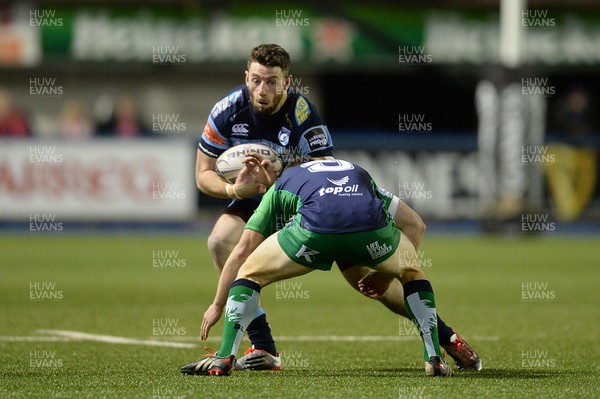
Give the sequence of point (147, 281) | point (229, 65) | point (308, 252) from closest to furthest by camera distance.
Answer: point (308, 252) < point (147, 281) < point (229, 65)

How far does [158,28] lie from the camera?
1086 inches

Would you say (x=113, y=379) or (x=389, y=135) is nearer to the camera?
(x=113, y=379)

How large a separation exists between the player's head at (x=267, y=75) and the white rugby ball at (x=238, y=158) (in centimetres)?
28

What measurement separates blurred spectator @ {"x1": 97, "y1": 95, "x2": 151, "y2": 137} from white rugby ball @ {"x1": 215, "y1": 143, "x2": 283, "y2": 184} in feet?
48.7

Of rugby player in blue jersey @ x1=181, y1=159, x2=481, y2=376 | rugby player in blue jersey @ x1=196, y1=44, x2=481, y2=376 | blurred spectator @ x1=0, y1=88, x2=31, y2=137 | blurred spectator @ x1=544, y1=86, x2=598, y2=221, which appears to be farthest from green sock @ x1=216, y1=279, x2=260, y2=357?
blurred spectator @ x1=544, y1=86, x2=598, y2=221

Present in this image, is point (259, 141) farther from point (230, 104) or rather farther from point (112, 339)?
point (112, 339)

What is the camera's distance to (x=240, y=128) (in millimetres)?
8336

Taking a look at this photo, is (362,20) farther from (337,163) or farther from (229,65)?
(337,163)

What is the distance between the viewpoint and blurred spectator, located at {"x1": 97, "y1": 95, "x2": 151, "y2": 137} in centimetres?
2311

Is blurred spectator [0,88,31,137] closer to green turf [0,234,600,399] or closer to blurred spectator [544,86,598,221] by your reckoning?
green turf [0,234,600,399]

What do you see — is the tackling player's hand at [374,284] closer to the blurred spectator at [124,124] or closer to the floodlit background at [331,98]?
the floodlit background at [331,98]

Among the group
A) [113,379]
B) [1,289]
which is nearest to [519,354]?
[113,379]

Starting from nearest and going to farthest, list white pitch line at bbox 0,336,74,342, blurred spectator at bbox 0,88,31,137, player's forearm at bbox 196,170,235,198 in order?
player's forearm at bbox 196,170,235,198 → white pitch line at bbox 0,336,74,342 → blurred spectator at bbox 0,88,31,137

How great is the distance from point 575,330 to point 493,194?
477 inches
